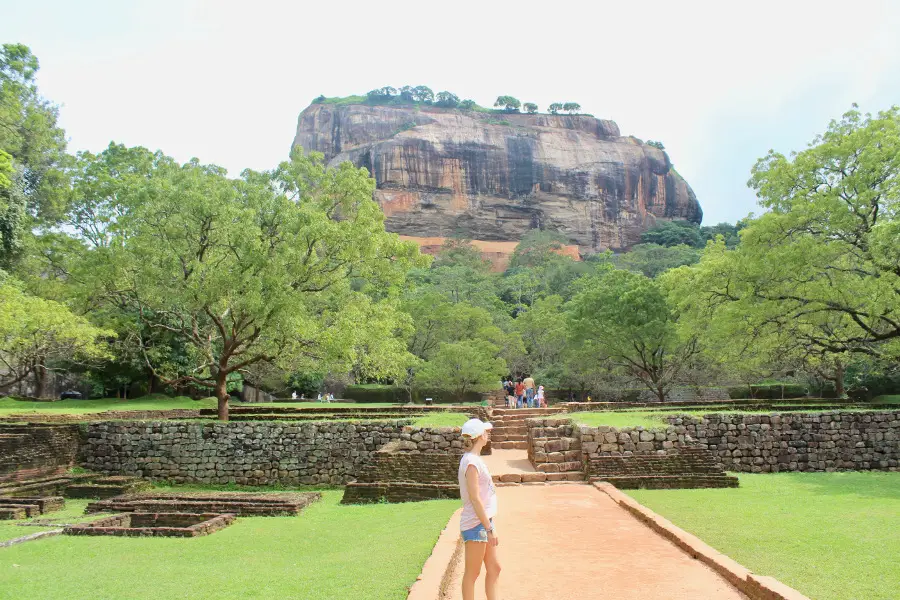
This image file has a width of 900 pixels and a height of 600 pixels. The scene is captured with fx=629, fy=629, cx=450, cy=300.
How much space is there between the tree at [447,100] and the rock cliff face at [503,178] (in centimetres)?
1208

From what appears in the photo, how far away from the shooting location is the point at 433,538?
7.32m

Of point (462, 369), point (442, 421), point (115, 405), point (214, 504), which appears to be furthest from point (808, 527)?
point (115, 405)

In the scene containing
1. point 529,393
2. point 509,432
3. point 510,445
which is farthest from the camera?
point 529,393

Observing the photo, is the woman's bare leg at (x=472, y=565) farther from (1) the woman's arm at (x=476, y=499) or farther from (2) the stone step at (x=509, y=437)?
(2) the stone step at (x=509, y=437)

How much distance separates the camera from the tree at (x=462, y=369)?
30047mm

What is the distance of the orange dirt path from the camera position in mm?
5324

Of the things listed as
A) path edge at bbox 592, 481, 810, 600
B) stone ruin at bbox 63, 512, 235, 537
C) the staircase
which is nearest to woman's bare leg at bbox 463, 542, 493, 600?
path edge at bbox 592, 481, 810, 600

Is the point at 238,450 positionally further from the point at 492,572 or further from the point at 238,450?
the point at 492,572

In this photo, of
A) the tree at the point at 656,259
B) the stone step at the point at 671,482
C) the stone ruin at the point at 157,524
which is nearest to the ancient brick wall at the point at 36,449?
the stone ruin at the point at 157,524

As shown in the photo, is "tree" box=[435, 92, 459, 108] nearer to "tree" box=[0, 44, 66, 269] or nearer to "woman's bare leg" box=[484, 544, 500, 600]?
"tree" box=[0, 44, 66, 269]

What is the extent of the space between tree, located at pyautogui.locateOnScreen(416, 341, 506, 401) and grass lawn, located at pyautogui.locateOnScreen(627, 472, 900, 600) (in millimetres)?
18653

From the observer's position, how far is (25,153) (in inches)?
1108

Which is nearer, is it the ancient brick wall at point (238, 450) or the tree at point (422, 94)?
the ancient brick wall at point (238, 450)

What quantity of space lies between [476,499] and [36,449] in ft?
46.7
